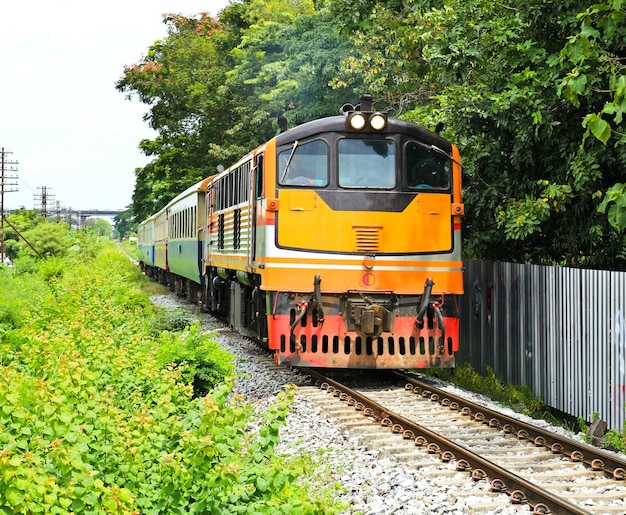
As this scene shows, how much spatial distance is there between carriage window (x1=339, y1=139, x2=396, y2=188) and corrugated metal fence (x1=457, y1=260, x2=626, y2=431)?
7.20ft

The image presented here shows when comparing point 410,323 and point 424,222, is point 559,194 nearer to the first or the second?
point 424,222

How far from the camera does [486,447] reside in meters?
7.70

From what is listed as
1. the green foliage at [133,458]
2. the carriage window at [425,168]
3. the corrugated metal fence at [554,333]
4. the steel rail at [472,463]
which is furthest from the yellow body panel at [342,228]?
the green foliage at [133,458]

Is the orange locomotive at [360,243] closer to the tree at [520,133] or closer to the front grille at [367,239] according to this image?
the front grille at [367,239]

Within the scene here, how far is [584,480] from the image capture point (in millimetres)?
6641

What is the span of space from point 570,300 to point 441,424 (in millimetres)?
2383

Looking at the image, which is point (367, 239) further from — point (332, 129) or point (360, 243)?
point (332, 129)

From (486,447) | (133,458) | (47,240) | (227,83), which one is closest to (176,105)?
(227,83)

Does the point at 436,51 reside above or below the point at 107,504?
above

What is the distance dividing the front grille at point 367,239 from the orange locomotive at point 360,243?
13mm

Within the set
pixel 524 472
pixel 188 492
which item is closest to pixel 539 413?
pixel 524 472

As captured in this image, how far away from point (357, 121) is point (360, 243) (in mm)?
1554

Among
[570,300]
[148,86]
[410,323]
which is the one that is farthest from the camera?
[148,86]

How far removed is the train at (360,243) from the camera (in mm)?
10477
